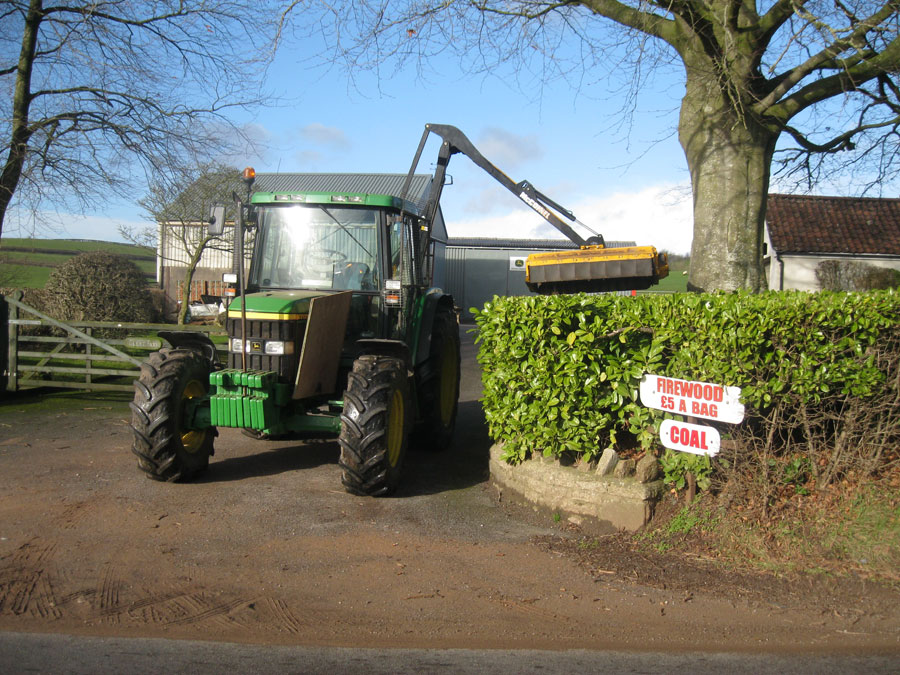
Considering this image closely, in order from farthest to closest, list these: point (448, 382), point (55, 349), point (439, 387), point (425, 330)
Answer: point (55, 349), point (448, 382), point (439, 387), point (425, 330)

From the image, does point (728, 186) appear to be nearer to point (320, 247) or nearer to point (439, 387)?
point (439, 387)

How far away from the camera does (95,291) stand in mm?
13820

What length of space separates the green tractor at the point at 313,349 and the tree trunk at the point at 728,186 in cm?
292

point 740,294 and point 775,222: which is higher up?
point 775,222

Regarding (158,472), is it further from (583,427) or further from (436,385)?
(583,427)

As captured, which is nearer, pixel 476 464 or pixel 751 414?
pixel 751 414

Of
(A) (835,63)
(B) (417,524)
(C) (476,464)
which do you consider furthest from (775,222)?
(B) (417,524)

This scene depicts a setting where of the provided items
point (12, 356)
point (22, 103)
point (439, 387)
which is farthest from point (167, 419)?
point (22, 103)

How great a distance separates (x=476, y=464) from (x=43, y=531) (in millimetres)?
4031

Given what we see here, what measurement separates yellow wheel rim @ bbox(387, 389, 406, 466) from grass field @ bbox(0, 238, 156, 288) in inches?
463

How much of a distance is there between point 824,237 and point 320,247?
23.3 meters

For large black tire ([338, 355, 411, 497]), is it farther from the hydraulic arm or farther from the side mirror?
the hydraulic arm

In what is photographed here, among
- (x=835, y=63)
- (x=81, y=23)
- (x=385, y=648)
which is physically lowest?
(x=385, y=648)

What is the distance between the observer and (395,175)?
33.7 metres
